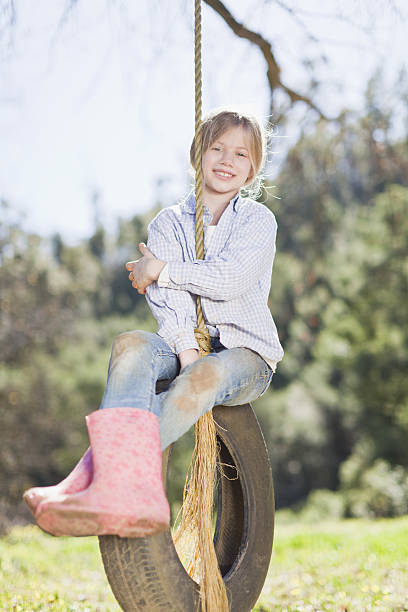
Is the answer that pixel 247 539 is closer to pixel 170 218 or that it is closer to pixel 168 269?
pixel 168 269

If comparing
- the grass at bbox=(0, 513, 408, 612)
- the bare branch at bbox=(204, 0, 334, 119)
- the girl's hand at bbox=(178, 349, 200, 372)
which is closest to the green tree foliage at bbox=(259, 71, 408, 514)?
the bare branch at bbox=(204, 0, 334, 119)

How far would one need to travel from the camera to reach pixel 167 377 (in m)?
1.97

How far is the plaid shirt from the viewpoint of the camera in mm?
1995

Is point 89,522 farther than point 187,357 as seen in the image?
No

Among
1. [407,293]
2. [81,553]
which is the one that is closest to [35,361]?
[81,553]

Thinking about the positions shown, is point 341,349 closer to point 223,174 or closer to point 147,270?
point 223,174

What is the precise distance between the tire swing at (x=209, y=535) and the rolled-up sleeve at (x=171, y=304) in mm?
44

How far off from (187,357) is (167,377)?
0.09 meters

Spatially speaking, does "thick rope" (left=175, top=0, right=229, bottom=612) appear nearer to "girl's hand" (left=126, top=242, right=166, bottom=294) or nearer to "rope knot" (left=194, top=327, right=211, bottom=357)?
"rope knot" (left=194, top=327, right=211, bottom=357)

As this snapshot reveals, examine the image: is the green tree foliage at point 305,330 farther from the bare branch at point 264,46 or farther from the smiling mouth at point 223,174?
the smiling mouth at point 223,174

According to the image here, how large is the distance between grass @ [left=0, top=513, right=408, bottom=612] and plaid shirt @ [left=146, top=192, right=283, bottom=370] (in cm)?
139

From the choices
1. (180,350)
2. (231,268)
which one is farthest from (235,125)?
(180,350)

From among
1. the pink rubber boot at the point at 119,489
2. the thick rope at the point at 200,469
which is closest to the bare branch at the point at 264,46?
the thick rope at the point at 200,469

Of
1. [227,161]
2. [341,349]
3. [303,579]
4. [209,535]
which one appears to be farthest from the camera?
[341,349]
